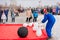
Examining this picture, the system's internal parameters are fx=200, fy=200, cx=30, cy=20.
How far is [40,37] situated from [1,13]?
6.67m

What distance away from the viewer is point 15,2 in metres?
Result: 20.6

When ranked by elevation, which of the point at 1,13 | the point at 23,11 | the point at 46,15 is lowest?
the point at 23,11

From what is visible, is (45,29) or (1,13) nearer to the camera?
(45,29)

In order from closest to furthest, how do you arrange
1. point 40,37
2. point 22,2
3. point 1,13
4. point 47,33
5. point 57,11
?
point 40,37 < point 47,33 < point 1,13 < point 57,11 < point 22,2

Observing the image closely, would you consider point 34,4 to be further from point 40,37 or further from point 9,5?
point 40,37

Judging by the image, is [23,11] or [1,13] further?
[23,11]

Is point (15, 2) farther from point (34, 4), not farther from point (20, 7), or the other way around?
point (34, 4)

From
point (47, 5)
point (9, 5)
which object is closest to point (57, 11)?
point (47, 5)

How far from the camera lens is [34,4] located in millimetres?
21312

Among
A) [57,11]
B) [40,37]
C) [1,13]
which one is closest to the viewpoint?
[40,37]

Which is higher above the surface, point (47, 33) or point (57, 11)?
point (47, 33)

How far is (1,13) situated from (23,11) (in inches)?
304

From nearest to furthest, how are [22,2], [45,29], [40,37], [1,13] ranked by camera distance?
1. [40,37]
2. [45,29]
3. [1,13]
4. [22,2]

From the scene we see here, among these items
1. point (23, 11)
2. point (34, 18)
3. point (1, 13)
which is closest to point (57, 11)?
point (23, 11)
